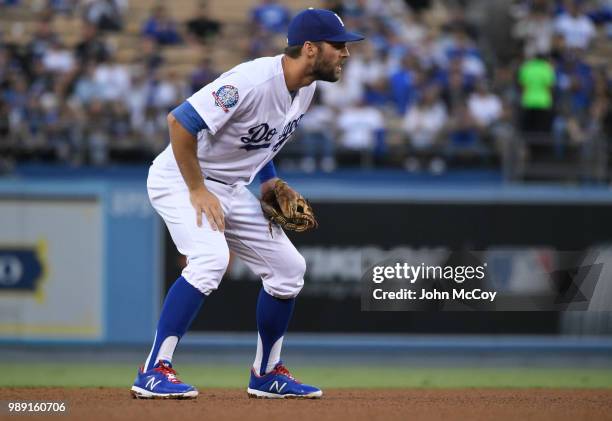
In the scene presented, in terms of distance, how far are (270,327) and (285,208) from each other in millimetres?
717

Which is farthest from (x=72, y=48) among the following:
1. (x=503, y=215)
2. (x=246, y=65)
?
(x=246, y=65)

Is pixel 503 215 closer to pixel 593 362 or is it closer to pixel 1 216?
pixel 593 362

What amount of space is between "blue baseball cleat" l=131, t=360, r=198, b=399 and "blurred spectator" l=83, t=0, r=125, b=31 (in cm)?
961

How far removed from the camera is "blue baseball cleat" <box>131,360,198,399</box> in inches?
239

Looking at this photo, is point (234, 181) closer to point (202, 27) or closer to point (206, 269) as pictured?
point (206, 269)

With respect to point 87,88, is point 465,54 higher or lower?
higher

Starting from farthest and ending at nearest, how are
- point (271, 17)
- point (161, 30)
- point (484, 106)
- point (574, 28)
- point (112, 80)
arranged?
point (574, 28) < point (271, 17) < point (161, 30) < point (484, 106) < point (112, 80)

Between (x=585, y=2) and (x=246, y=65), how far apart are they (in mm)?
12023

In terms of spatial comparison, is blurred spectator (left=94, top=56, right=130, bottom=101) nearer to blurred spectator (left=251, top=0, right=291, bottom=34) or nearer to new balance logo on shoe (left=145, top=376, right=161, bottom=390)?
blurred spectator (left=251, top=0, right=291, bottom=34)

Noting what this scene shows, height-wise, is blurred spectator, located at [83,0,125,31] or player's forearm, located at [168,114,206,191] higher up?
blurred spectator, located at [83,0,125,31]

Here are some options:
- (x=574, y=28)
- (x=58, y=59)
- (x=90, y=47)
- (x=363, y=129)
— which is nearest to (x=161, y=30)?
(x=90, y=47)

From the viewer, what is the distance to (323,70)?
6.23 meters

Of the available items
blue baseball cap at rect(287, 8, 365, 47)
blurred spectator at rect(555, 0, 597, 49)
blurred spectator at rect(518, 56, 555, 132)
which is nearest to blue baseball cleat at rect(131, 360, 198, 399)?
blue baseball cap at rect(287, 8, 365, 47)

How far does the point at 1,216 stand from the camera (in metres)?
11.6
